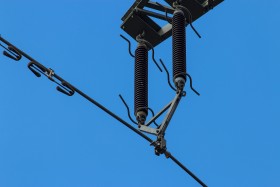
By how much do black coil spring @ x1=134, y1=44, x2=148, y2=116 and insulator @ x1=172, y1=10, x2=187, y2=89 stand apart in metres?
0.92

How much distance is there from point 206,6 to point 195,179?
3.20m

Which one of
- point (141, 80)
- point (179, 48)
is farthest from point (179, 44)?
point (141, 80)

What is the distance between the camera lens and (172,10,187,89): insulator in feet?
41.0

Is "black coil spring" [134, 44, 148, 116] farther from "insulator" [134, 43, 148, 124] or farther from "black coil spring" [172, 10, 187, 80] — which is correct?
"black coil spring" [172, 10, 187, 80]

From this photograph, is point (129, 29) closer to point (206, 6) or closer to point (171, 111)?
point (206, 6)

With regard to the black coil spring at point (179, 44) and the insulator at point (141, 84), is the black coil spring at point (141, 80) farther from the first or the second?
the black coil spring at point (179, 44)

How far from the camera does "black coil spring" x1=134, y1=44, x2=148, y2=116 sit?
13.2 meters

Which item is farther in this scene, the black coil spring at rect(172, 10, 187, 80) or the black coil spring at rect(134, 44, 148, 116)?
the black coil spring at rect(134, 44, 148, 116)

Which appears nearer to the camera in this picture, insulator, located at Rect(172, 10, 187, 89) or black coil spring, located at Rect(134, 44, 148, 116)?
insulator, located at Rect(172, 10, 187, 89)

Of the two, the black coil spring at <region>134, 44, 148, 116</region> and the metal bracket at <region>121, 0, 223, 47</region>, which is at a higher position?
the metal bracket at <region>121, 0, 223, 47</region>

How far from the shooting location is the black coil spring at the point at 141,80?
13.2 meters

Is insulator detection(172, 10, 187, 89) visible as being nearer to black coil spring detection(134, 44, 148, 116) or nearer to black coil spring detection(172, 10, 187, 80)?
black coil spring detection(172, 10, 187, 80)

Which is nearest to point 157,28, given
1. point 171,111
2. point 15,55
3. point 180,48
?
point 180,48

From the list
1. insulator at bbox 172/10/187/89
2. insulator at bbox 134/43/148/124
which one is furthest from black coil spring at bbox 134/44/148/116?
insulator at bbox 172/10/187/89
